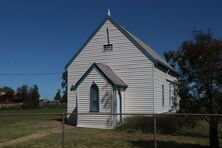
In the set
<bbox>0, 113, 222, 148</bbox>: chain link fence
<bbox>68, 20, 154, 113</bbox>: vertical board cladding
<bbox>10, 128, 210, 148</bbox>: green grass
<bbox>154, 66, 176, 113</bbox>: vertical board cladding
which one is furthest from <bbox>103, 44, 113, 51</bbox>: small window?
<bbox>10, 128, 210, 148</bbox>: green grass

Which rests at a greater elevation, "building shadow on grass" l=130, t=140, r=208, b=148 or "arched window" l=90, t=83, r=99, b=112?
"arched window" l=90, t=83, r=99, b=112

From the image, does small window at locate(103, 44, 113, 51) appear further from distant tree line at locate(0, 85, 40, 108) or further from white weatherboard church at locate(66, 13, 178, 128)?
distant tree line at locate(0, 85, 40, 108)

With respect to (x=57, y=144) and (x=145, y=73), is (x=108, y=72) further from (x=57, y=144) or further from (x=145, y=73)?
(x=57, y=144)

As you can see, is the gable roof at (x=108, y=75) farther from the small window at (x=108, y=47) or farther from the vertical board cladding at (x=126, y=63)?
the small window at (x=108, y=47)

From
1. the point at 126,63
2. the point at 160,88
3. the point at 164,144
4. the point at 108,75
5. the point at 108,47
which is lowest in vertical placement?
the point at 164,144

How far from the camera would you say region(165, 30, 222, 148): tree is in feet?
44.1

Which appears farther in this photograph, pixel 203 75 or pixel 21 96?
pixel 21 96

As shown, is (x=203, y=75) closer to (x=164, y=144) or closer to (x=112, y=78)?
(x=164, y=144)

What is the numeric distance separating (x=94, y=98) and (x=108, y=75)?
67.7 inches

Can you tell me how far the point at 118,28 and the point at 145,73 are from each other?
355cm

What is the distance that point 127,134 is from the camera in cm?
1908

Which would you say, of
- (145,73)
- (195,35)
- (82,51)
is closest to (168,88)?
(145,73)

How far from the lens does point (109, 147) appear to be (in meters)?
14.2

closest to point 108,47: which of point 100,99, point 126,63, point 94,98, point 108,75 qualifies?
point 126,63
